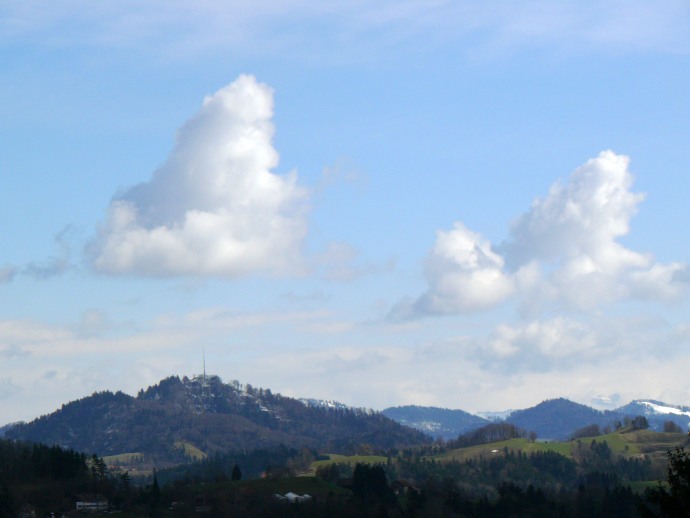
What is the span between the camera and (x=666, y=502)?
3756 cm

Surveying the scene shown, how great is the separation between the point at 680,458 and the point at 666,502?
1.99 meters

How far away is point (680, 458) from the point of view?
38938 millimetres
